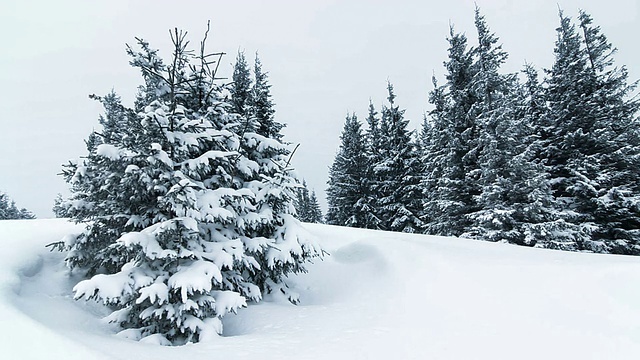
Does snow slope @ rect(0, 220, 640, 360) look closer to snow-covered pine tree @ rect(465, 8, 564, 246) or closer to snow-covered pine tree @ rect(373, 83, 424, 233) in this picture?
snow-covered pine tree @ rect(465, 8, 564, 246)

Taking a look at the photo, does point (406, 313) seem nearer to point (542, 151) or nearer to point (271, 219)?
point (271, 219)

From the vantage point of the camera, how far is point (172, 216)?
6.59 m

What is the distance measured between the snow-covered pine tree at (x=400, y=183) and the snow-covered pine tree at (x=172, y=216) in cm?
1478

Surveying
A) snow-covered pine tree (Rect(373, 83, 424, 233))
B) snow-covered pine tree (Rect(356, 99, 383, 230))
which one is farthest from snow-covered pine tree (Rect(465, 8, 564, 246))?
snow-covered pine tree (Rect(356, 99, 383, 230))

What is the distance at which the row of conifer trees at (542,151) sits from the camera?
47.2ft

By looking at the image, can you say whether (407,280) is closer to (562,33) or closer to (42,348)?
(42,348)

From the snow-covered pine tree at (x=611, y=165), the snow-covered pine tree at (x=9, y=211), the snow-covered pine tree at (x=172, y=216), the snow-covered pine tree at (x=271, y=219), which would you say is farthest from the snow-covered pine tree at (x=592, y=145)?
the snow-covered pine tree at (x=9, y=211)

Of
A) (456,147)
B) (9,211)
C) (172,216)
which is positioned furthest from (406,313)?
(9,211)

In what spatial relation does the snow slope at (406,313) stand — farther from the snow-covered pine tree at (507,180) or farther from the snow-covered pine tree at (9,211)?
the snow-covered pine tree at (9,211)

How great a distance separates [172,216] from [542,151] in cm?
1905

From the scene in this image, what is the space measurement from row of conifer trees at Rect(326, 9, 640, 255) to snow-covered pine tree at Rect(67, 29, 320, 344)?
10.7 metres

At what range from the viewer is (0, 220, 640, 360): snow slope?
477 centimetres

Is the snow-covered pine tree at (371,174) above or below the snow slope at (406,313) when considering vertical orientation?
above

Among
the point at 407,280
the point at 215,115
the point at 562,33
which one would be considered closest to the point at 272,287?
the point at 407,280
